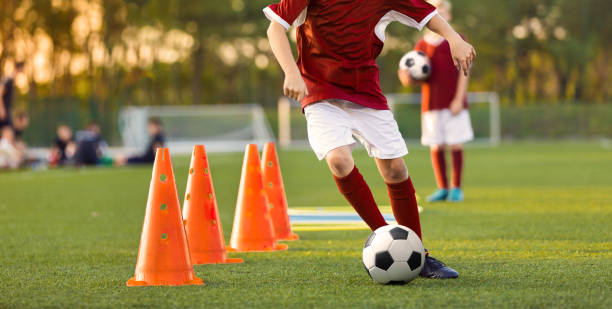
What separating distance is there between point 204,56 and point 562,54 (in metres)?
18.0

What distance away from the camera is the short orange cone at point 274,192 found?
6.90 metres

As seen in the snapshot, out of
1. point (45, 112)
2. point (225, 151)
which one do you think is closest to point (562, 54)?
point (225, 151)

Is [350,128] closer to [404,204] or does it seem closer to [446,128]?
[404,204]

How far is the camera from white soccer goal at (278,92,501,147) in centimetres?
3650

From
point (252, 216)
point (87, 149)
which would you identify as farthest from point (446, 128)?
point (87, 149)

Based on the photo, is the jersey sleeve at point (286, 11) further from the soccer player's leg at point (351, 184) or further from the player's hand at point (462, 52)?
the player's hand at point (462, 52)

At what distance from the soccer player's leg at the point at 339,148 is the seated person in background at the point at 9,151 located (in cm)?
1452

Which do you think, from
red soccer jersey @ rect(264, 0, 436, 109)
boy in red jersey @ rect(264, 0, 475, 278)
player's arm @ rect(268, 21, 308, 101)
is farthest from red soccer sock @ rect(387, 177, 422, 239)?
player's arm @ rect(268, 21, 308, 101)

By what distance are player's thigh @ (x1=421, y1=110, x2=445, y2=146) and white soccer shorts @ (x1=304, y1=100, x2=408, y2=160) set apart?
502cm

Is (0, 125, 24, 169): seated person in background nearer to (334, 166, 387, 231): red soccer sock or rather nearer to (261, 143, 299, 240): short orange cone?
(261, 143, 299, 240): short orange cone

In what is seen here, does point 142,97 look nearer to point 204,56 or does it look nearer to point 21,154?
point 204,56

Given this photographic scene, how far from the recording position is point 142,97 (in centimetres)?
4484

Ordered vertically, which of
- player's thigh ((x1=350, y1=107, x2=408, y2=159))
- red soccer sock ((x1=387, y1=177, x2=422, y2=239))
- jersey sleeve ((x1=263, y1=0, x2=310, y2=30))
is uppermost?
jersey sleeve ((x1=263, y1=0, x2=310, y2=30))

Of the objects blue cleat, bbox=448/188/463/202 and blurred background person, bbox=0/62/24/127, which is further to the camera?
blurred background person, bbox=0/62/24/127
